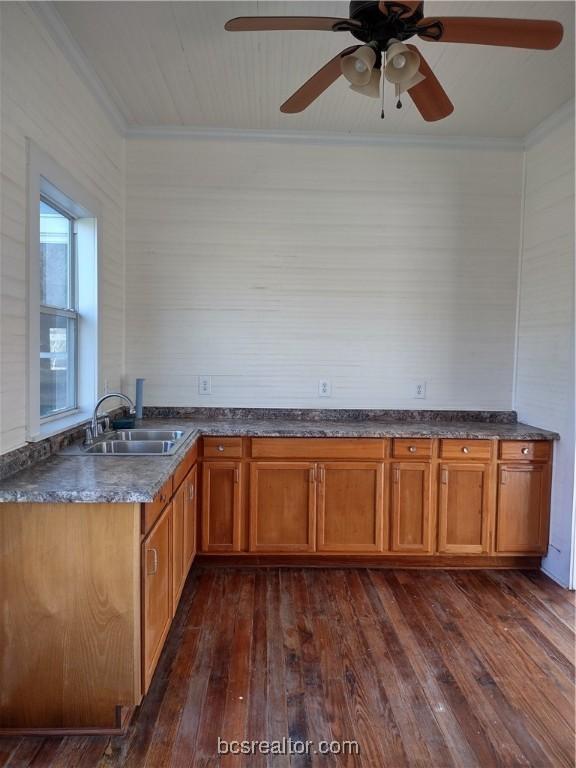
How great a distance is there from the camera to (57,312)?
2.54 meters

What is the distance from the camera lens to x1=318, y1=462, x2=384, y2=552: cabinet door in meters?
3.04

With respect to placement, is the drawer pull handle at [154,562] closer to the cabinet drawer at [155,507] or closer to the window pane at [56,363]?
the cabinet drawer at [155,507]

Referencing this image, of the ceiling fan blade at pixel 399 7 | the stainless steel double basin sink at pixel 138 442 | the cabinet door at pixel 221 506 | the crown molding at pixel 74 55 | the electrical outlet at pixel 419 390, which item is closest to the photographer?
the ceiling fan blade at pixel 399 7

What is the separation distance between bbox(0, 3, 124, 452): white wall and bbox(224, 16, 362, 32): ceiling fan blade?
0.92 meters

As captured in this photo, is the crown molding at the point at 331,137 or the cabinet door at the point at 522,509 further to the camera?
the crown molding at the point at 331,137

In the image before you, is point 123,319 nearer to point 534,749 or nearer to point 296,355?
point 296,355

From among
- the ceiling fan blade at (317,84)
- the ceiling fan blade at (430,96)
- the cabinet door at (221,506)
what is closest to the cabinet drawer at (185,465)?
the cabinet door at (221,506)

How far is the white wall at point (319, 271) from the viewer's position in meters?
3.41

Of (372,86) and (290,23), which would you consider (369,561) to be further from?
(290,23)

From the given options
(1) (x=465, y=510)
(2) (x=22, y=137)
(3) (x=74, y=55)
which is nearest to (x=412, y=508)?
(1) (x=465, y=510)

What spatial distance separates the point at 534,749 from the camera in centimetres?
170

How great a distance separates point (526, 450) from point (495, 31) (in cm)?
234

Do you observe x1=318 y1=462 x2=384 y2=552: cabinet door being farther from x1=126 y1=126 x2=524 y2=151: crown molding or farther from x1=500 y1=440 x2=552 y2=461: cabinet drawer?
x1=126 y1=126 x2=524 y2=151: crown molding

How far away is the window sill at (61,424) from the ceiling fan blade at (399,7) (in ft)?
7.06
